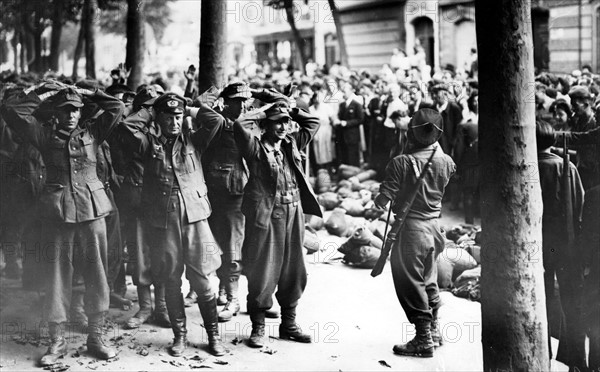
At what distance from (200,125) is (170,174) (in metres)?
0.71

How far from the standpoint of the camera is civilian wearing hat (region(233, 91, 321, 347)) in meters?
7.73

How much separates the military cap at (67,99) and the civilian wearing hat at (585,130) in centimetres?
487

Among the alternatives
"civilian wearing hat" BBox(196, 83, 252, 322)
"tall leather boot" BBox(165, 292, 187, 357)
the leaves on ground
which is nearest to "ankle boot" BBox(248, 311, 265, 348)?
"tall leather boot" BBox(165, 292, 187, 357)

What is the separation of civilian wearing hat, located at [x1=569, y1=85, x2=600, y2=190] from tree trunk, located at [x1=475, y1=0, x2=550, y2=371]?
10.1ft

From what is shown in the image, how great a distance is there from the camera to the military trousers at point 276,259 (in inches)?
305

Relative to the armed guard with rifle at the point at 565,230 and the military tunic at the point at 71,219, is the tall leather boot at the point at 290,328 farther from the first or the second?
the armed guard with rifle at the point at 565,230

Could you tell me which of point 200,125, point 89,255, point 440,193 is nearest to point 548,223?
point 440,193

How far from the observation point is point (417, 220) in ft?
24.8

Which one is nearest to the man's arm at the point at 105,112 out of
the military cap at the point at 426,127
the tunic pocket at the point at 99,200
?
the tunic pocket at the point at 99,200

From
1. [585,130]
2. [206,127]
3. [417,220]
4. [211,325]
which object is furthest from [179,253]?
[585,130]

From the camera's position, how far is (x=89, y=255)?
739 centimetres

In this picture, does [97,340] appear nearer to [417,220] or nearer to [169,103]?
[169,103]

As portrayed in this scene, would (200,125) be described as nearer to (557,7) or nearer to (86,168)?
(86,168)

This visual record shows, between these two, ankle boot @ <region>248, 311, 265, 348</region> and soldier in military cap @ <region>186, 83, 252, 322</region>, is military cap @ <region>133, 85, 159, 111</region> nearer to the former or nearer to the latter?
soldier in military cap @ <region>186, 83, 252, 322</region>
